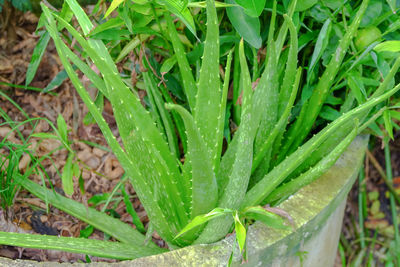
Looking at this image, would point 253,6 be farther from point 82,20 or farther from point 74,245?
point 74,245

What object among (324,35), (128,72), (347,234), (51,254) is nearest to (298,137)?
(324,35)

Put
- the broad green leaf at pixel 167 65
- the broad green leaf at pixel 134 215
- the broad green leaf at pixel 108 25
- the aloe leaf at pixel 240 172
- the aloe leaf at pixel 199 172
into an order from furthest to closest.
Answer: the broad green leaf at pixel 134 215, the broad green leaf at pixel 167 65, the broad green leaf at pixel 108 25, the aloe leaf at pixel 240 172, the aloe leaf at pixel 199 172

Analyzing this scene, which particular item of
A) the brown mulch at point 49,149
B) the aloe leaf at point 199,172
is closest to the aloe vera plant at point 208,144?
the aloe leaf at point 199,172

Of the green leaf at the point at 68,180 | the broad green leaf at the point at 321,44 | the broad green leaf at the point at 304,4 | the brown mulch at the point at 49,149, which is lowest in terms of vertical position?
the brown mulch at the point at 49,149

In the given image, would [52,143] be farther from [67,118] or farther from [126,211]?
[126,211]

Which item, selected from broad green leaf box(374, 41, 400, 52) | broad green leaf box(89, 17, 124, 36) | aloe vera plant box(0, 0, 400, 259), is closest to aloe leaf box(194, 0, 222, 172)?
aloe vera plant box(0, 0, 400, 259)

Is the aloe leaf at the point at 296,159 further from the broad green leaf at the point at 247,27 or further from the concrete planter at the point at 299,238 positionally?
the broad green leaf at the point at 247,27

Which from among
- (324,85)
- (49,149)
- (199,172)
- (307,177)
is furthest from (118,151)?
(49,149)
